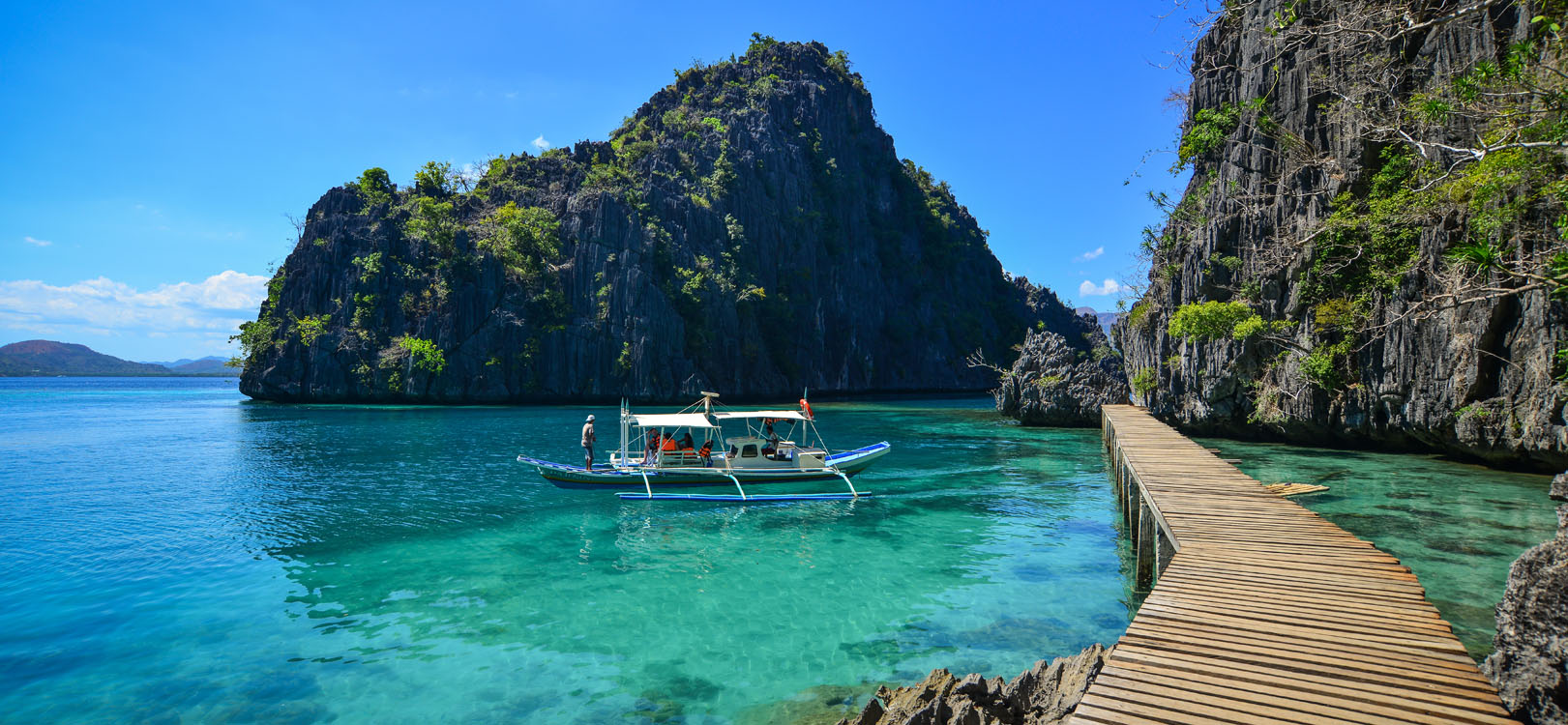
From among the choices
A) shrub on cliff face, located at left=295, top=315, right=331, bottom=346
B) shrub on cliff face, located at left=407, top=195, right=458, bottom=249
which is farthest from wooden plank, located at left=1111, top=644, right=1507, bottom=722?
shrub on cliff face, located at left=295, top=315, right=331, bottom=346

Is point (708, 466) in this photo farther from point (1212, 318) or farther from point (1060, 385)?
point (1060, 385)

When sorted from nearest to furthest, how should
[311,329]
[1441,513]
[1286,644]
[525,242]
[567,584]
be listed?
[1286,644] < [567,584] < [1441,513] < [311,329] < [525,242]

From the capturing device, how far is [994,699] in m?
8.28

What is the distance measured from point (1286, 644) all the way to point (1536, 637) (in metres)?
1.72

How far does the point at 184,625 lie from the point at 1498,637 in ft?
58.6

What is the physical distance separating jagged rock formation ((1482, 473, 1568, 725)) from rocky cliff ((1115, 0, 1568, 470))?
32.0ft

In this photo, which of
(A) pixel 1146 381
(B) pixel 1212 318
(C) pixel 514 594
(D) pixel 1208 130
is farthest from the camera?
(A) pixel 1146 381

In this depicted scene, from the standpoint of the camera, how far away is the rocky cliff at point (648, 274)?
254 ft

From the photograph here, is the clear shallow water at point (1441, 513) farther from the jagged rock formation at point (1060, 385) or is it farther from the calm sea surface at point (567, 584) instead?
the jagged rock formation at point (1060, 385)

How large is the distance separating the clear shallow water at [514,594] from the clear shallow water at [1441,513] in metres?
5.41

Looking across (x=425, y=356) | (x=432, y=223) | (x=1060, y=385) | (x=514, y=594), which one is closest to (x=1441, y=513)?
(x=514, y=594)

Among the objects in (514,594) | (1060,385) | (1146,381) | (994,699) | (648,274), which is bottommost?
(514,594)

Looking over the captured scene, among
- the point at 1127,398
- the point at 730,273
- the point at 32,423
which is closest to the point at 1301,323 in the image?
the point at 1127,398

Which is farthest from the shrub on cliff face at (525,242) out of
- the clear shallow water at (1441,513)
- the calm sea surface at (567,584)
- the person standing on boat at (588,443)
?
the clear shallow water at (1441,513)
